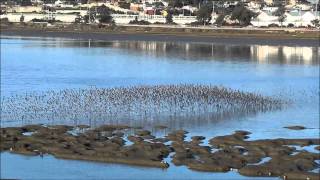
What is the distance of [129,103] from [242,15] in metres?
66.9

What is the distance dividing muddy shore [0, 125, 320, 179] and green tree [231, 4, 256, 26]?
7067cm

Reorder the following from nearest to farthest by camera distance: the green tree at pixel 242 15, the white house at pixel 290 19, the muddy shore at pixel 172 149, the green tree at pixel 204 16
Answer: the muddy shore at pixel 172 149 → the white house at pixel 290 19 → the green tree at pixel 242 15 → the green tree at pixel 204 16

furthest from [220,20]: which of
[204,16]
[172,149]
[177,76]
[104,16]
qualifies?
[172,149]

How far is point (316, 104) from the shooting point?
81.8ft

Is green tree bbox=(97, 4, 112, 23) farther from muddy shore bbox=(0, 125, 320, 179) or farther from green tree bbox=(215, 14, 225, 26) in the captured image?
muddy shore bbox=(0, 125, 320, 179)

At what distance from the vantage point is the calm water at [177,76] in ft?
49.3

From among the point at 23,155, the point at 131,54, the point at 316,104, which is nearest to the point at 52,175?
the point at 23,155

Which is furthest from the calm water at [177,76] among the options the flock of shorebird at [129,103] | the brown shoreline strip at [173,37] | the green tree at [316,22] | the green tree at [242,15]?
the green tree at [242,15]

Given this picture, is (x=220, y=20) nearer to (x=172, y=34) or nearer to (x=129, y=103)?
(x=172, y=34)

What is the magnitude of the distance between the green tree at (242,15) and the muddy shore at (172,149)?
232ft

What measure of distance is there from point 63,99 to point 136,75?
9.92 metres

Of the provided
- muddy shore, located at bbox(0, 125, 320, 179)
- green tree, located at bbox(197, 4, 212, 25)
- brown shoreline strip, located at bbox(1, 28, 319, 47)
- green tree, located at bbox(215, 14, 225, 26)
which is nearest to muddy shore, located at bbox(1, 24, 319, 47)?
brown shoreline strip, located at bbox(1, 28, 319, 47)

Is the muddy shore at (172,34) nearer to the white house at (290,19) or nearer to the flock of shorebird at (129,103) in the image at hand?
the white house at (290,19)

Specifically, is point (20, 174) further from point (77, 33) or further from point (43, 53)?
point (77, 33)
